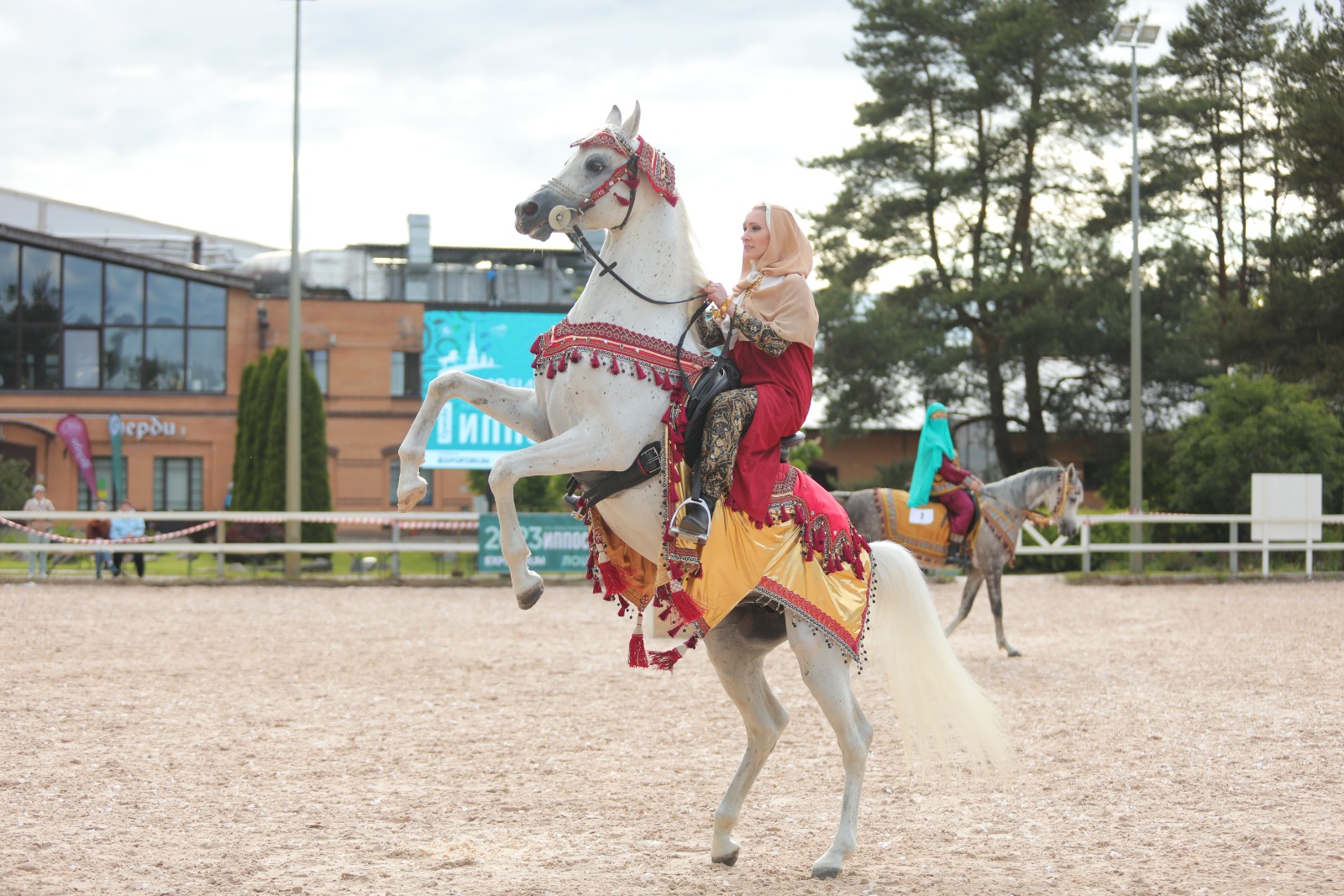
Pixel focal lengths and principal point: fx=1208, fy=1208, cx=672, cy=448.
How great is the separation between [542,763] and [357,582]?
13598 millimetres

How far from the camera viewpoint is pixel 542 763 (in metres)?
7.29

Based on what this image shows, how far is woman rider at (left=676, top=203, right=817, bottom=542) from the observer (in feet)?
15.7

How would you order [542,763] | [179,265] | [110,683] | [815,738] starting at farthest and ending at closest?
[179,265] → [110,683] → [815,738] → [542,763]

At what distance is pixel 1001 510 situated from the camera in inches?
502

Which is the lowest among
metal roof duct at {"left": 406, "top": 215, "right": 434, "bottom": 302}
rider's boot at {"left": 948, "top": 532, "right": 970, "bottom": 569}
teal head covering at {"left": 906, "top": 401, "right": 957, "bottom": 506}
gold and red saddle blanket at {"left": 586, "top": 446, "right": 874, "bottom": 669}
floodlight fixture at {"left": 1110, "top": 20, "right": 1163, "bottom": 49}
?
rider's boot at {"left": 948, "top": 532, "right": 970, "bottom": 569}

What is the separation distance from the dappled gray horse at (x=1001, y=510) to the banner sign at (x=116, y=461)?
87.8 ft

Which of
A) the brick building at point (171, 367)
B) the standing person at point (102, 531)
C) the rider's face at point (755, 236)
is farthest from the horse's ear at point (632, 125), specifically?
the brick building at point (171, 367)

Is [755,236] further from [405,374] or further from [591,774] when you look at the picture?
[405,374]

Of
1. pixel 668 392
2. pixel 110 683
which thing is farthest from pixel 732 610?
pixel 110 683

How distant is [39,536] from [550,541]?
364 inches

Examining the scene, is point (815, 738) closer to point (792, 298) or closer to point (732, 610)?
point (732, 610)

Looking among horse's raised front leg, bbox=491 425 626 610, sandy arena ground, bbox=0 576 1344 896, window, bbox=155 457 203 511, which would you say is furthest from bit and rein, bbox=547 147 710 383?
window, bbox=155 457 203 511

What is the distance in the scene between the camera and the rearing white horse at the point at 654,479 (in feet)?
15.3

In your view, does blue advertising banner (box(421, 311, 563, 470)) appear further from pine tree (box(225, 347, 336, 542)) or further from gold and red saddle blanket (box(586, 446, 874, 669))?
gold and red saddle blanket (box(586, 446, 874, 669))
